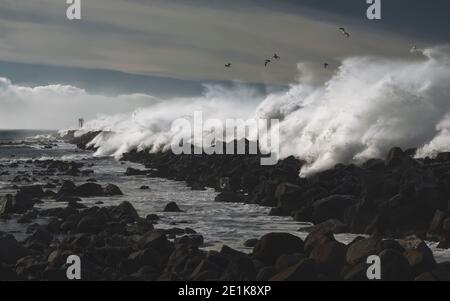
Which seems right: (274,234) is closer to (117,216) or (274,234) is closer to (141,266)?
(141,266)

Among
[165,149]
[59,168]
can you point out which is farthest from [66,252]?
[165,149]

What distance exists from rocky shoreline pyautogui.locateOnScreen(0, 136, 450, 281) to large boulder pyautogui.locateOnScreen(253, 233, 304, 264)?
23 mm

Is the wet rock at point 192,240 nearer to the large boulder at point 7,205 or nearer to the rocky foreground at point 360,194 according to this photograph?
the rocky foreground at point 360,194

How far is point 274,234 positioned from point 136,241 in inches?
164

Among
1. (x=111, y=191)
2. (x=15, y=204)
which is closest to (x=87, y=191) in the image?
(x=111, y=191)

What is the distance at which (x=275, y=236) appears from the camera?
46.6 feet

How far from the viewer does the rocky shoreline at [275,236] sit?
1266 centimetres

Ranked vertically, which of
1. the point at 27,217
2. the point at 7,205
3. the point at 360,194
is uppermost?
the point at 360,194

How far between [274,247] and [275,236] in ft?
1.00

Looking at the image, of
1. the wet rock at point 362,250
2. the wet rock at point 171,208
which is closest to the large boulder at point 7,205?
the wet rock at point 171,208

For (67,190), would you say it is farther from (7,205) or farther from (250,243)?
(250,243)

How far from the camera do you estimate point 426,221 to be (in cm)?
1780

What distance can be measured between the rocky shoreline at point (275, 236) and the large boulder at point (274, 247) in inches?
0.9

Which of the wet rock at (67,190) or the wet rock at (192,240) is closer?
the wet rock at (192,240)
